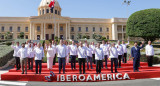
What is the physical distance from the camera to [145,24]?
26641mm

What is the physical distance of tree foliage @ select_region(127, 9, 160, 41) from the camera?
84.7 feet

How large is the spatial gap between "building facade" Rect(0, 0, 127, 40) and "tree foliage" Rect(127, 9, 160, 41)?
87.4ft

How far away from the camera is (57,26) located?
172 feet

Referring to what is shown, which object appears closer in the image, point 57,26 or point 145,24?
point 145,24

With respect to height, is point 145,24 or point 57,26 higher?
point 57,26

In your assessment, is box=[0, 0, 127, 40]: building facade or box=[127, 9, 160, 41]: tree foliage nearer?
box=[127, 9, 160, 41]: tree foliage

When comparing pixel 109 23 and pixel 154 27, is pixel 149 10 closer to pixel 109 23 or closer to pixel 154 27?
pixel 154 27

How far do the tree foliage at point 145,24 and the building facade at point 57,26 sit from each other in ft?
87.4

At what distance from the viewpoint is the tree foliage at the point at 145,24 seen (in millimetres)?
25803

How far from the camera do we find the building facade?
5019 cm

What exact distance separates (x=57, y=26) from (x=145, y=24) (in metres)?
32.5

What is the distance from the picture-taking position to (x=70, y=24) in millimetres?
54469

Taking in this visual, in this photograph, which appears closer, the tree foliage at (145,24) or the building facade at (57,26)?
the tree foliage at (145,24)

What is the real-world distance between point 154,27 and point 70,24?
1308 inches
